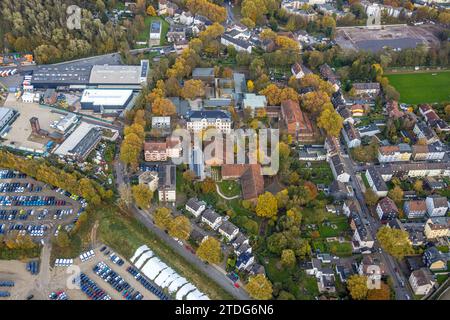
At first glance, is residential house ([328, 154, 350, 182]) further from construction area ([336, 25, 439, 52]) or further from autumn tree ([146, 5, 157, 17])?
autumn tree ([146, 5, 157, 17])

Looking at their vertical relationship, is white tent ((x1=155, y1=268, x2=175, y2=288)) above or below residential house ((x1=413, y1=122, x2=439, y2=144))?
below

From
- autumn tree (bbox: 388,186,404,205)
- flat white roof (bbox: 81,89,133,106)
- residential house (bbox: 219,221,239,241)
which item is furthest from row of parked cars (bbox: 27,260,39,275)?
autumn tree (bbox: 388,186,404,205)

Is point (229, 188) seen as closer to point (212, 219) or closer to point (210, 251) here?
point (212, 219)

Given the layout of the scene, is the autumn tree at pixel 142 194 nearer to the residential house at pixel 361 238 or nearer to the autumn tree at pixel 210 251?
the autumn tree at pixel 210 251

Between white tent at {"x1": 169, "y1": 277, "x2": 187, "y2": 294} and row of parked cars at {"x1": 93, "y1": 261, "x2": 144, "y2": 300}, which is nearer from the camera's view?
row of parked cars at {"x1": 93, "y1": 261, "x2": 144, "y2": 300}

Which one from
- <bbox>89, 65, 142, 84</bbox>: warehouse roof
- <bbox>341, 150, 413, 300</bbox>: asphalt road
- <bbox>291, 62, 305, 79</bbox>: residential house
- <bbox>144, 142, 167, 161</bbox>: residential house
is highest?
<bbox>89, 65, 142, 84</bbox>: warehouse roof

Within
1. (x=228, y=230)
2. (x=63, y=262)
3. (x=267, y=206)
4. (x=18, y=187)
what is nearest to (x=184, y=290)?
(x=228, y=230)

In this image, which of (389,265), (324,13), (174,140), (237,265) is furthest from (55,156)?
(324,13)
